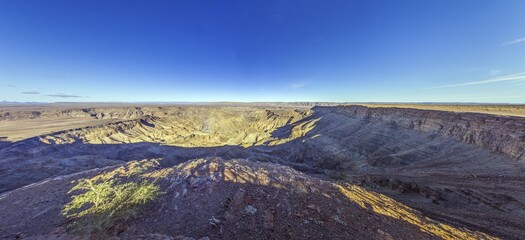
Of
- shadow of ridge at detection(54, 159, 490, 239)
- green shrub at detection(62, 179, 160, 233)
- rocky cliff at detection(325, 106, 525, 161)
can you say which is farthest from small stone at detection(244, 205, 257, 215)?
rocky cliff at detection(325, 106, 525, 161)

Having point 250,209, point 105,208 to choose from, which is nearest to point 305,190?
point 250,209

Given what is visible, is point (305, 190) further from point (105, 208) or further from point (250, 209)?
point (105, 208)

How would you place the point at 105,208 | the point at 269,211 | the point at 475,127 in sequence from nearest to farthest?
the point at 105,208
the point at 269,211
the point at 475,127

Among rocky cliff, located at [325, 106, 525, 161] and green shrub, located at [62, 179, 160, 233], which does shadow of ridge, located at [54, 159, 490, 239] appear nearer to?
green shrub, located at [62, 179, 160, 233]

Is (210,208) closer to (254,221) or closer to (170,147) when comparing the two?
(254,221)

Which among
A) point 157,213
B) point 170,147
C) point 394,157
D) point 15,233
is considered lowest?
point 170,147

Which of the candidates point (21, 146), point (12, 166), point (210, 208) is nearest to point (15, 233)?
point (210, 208)

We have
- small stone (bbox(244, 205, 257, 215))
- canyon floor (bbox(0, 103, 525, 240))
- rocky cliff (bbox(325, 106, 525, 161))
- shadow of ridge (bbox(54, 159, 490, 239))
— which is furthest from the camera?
rocky cliff (bbox(325, 106, 525, 161))

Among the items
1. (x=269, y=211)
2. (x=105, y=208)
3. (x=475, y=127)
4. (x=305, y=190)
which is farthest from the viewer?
(x=475, y=127)

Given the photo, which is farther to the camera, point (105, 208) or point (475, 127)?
point (475, 127)
